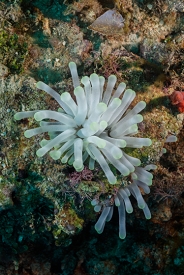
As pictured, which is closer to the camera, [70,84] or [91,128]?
[91,128]

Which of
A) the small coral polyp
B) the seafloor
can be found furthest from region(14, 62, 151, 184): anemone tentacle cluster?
the seafloor

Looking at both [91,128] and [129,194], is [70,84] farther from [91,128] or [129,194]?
[129,194]

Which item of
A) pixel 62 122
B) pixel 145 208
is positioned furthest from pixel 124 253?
pixel 62 122

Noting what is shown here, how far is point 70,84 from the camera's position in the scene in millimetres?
3377

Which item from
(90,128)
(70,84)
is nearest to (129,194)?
(90,128)

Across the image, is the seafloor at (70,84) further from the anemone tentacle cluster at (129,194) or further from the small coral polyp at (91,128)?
the small coral polyp at (91,128)

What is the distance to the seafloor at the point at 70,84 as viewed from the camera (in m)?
3.47

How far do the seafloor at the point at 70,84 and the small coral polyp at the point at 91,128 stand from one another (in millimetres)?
286

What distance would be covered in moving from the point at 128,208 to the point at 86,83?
1.69 meters

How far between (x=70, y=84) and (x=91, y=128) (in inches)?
35.2

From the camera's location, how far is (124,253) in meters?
4.76

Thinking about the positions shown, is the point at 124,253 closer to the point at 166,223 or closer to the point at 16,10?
the point at 166,223

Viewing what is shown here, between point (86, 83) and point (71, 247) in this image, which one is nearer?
point (86, 83)

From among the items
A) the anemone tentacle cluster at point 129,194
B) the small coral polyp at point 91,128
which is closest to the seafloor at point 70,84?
the anemone tentacle cluster at point 129,194
